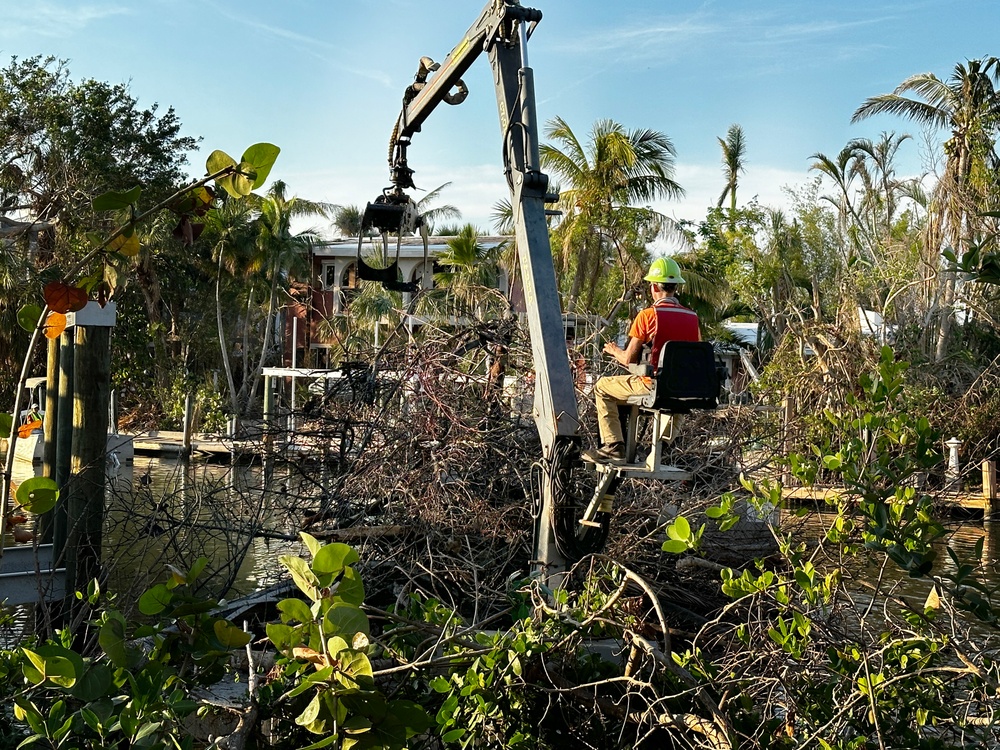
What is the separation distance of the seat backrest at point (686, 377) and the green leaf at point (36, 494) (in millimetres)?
3012

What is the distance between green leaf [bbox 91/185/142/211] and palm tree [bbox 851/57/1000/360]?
2258cm

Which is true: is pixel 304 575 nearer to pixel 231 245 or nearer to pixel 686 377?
pixel 686 377

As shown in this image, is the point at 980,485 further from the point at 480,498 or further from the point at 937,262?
the point at 480,498

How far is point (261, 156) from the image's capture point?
2.97m

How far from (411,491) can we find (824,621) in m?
3.55

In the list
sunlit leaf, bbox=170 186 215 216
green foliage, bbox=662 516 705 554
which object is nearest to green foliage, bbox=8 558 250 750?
sunlit leaf, bbox=170 186 215 216

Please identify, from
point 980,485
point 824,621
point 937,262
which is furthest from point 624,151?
point 824,621

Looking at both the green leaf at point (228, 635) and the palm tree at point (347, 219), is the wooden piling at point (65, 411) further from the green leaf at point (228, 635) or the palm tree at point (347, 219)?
the palm tree at point (347, 219)

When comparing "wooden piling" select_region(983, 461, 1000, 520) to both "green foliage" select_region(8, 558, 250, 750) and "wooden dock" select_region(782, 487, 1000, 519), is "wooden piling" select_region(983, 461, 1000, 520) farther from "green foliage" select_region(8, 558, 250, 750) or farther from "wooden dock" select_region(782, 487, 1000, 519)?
"green foliage" select_region(8, 558, 250, 750)

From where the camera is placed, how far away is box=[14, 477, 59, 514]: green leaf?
309 cm

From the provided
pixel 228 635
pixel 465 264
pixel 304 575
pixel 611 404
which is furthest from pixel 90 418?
pixel 465 264

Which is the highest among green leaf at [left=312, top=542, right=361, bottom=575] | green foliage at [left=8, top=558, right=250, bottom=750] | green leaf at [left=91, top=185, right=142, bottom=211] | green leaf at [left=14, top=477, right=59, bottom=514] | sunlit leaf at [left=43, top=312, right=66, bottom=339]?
green leaf at [left=91, top=185, right=142, bottom=211]

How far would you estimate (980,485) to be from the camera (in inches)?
766

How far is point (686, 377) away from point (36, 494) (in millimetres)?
3185
